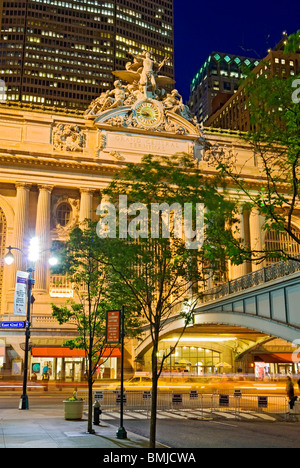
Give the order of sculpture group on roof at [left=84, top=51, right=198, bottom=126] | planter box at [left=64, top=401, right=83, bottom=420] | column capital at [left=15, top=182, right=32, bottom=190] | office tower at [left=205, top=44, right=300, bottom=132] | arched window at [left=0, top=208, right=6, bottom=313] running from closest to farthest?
planter box at [left=64, top=401, right=83, bottom=420] < arched window at [left=0, top=208, right=6, bottom=313] < column capital at [left=15, top=182, right=32, bottom=190] < sculpture group on roof at [left=84, top=51, right=198, bottom=126] < office tower at [left=205, top=44, right=300, bottom=132]

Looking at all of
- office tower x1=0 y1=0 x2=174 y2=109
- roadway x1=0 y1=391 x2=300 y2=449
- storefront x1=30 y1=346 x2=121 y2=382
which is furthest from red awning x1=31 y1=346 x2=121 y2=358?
office tower x1=0 y1=0 x2=174 y2=109

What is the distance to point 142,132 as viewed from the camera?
63.9 meters

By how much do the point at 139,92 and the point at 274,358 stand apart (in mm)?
35910

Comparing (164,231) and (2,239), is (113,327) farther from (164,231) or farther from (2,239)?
(2,239)

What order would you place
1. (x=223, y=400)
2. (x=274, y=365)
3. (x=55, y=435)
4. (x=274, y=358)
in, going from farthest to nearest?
(x=274, y=365)
(x=274, y=358)
(x=223, y=400)
(x=55, y=435)

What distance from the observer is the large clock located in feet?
212

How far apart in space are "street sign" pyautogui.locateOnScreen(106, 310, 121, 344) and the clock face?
4753cm

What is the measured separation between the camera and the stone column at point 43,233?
184 feet

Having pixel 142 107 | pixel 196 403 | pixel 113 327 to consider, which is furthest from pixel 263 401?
pixel 142 107

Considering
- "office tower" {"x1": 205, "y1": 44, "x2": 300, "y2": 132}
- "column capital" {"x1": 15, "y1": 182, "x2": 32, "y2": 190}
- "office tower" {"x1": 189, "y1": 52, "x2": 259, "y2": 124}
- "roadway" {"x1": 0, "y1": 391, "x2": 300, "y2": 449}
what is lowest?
"roadway" {"x1": 0, "y1": 391, "x2": 300, "y2": 449}

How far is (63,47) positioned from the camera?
14600cm

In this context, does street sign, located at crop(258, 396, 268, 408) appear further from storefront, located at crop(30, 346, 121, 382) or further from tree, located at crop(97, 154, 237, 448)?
storefront, located at crop(30, 346, 121, 382)

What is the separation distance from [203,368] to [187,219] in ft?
145

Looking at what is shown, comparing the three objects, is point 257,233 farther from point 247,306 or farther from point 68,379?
point 247,306
